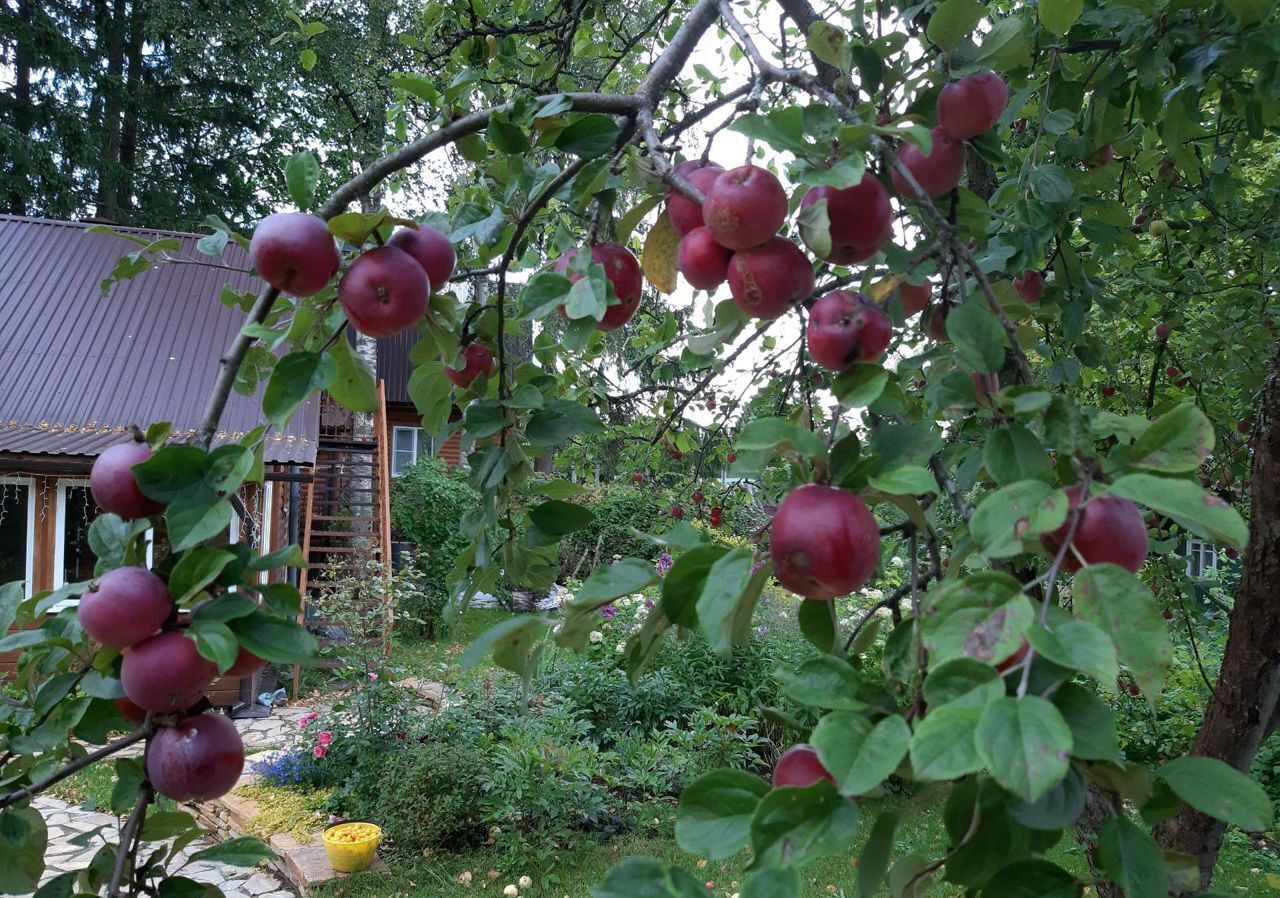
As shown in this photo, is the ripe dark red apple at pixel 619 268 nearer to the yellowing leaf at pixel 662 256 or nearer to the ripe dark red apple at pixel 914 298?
the yellowing leaf at pixel 662 256

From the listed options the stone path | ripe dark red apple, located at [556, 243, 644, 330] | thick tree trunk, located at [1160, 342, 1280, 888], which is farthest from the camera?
the stone path

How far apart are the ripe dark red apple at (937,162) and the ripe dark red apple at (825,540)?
42 centimetres

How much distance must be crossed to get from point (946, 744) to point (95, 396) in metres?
9.12

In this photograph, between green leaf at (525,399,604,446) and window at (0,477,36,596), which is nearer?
green leaf at (525,399,604,446)

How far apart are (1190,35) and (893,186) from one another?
2.75 ft

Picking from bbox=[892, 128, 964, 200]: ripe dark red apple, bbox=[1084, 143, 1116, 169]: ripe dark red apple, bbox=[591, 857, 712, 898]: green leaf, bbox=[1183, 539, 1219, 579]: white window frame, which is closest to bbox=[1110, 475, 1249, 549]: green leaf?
bbox=[591, 857, 712, 898]: green leaf

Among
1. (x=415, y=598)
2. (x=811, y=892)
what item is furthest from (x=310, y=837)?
(x=415, y=598)

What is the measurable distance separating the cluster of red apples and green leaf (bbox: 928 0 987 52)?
88 centimetres

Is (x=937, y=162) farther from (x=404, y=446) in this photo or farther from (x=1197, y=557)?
(x=404, y=446)

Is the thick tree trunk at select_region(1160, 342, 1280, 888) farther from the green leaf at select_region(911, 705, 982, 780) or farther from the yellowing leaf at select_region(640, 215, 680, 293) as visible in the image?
the green leaf at select_region(911, 705, 982, 780)

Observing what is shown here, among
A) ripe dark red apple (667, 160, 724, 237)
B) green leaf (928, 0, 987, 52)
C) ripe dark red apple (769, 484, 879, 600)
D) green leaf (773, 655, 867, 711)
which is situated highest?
green leaf (928, 0, 987, 52)

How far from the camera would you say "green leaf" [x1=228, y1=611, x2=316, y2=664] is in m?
0.72

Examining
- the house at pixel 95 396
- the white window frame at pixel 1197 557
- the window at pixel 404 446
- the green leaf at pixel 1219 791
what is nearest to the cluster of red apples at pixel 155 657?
the green leaf at pixel 1219 791

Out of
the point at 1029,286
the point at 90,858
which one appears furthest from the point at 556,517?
the point at 90,858
